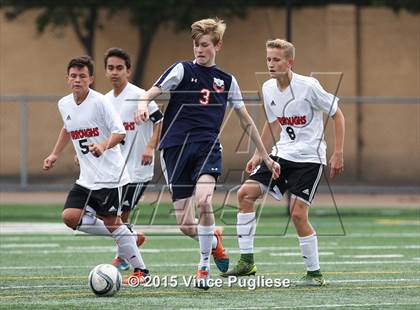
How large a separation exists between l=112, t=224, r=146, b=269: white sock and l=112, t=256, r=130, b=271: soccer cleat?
3.01ft

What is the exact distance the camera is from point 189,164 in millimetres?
9578

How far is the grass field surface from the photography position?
8.70 metres

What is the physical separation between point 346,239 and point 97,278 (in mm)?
6609

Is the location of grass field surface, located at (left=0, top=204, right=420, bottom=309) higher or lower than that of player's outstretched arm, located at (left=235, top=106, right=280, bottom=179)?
lower

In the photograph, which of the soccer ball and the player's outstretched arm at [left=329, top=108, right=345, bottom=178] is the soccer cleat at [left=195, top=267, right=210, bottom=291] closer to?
the soccer ball

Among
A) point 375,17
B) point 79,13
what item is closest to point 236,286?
point 79,13

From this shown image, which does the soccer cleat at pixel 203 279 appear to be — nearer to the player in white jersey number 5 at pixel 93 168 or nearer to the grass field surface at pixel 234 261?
the grass field surface at pixel 234 261

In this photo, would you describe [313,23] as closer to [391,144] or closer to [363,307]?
[391,144]

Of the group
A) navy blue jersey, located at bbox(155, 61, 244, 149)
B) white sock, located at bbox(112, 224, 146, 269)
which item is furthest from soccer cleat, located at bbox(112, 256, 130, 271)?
navy blue jersey, located at bbox(155, 61, 244, 149)

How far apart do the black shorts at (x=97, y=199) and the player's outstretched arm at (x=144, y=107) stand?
109 centimetres

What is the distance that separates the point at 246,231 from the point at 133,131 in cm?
197

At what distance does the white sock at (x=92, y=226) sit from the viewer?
988cm

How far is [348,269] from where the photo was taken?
1143 cm

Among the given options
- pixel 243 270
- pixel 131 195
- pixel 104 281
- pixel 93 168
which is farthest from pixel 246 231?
pixel 104 281
